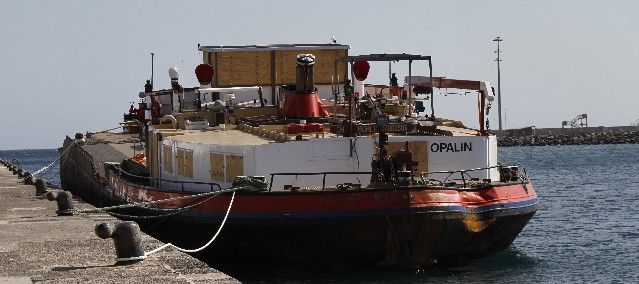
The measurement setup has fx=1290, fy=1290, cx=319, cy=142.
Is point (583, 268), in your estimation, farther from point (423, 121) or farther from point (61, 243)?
point (61, 243)

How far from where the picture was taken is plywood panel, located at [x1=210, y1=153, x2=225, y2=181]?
1137 inches

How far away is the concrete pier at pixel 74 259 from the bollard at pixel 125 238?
0.15 meters

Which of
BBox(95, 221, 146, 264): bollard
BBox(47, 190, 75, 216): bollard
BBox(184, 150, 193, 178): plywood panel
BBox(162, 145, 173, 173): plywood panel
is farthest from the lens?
BBox(162, 145, 173, 173): plywood panel

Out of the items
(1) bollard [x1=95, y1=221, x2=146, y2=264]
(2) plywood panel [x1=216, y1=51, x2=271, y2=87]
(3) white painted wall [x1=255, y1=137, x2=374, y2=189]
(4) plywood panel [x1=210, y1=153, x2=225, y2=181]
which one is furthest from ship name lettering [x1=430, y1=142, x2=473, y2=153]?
(2) plywood panel [x1=216, y1=51, x2=271, y2=87]

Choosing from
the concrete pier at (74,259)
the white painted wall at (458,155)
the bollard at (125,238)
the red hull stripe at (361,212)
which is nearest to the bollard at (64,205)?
the concrete pier at (74,259)

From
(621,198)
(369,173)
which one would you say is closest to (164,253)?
(369,173)

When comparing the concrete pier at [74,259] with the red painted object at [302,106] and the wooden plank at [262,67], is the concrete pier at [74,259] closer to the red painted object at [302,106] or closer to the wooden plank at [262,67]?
the red painted object at [302,106]

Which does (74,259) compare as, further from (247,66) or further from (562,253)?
(247,66)

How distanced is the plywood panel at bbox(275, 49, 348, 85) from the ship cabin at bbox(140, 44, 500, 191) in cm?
3

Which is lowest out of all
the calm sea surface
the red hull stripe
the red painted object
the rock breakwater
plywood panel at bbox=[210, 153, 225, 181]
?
the rock breakwater

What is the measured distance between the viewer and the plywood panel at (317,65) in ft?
123

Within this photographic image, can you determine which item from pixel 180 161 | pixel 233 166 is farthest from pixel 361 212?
pixel 180 161

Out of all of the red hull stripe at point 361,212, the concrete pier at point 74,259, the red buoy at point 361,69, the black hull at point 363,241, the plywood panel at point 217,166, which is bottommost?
the black hull at point 363,241

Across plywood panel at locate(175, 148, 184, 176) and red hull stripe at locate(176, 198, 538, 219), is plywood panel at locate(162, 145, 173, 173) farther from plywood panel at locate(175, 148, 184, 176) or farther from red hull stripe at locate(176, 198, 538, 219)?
red hull stripe at locate(176, 198, 538, 219)
